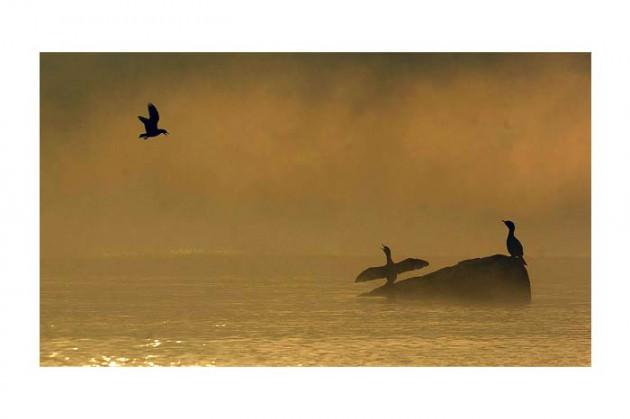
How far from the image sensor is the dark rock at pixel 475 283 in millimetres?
11352

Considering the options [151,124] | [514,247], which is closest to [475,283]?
[514,247]

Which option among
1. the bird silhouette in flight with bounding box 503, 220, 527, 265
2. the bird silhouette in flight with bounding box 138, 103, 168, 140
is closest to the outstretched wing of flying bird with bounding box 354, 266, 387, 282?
the bird silhouette in flight with bounding box 503, 220, 527, 265

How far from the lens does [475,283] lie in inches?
453

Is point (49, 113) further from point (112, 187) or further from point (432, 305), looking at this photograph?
point (432, 305)

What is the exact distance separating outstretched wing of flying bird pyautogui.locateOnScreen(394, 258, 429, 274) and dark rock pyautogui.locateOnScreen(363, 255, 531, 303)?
0.40 ft

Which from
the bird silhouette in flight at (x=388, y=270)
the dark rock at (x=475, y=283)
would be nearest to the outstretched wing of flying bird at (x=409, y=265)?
the bird silhouette in flight at (x=388, y=270)

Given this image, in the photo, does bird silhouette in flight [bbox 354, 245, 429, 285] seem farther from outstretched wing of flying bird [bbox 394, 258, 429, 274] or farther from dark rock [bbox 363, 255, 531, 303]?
dark rock [bbox 363, 255, 531, 303]

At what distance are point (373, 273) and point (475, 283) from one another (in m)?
1.08

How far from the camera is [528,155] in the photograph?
11359 mm

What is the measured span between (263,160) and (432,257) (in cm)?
190

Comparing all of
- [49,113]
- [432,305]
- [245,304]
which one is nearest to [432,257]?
[432,305]

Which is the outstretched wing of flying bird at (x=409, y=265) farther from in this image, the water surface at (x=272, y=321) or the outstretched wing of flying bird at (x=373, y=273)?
the water surface at (x=272, y=321)

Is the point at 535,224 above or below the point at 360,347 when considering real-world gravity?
above

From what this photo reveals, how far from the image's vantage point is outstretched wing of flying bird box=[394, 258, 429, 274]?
11.2 meters
